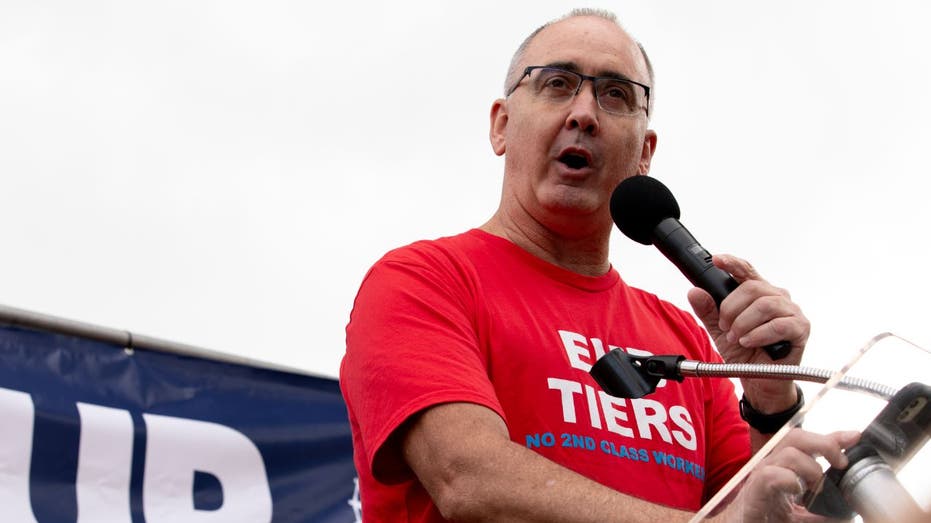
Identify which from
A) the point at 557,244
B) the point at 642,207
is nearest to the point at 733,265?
the point at 642,207

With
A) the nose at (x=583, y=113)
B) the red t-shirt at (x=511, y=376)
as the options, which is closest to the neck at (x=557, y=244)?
the red t-shirt at (x=511, y=376)

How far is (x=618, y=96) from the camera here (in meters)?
3.13

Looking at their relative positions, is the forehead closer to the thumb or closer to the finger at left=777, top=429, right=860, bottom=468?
the thumb

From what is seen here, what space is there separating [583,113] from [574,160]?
12 cm

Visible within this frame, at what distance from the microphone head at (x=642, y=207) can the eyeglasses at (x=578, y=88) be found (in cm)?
60

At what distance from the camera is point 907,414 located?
1.26m

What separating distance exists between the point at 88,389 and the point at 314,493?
95 cm

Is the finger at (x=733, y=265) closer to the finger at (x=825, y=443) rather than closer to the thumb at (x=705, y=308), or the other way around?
the thumb at (x=705, y=308)

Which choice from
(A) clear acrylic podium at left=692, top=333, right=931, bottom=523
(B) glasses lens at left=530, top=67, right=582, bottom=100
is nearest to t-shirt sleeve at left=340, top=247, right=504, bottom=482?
(B) glasses lens at left=530, top=67, right=582, bottom=100

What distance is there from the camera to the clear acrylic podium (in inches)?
47.1

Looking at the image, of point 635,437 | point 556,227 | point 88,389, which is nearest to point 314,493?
point 88,389

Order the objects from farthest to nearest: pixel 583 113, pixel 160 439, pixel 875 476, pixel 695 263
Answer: pixel 160 439, pixel 583 113, pixel 695 263, pixel 875 476

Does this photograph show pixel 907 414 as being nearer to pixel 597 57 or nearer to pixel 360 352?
pixel 360 352

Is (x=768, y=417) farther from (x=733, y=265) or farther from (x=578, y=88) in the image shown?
(x=578, y=88)
